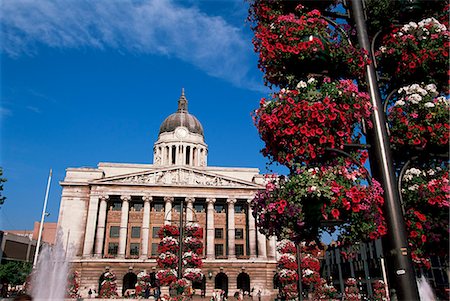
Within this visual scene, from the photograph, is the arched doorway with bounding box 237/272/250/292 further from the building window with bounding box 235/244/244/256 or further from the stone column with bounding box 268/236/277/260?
the stone column with bounding box 268/236/277/260

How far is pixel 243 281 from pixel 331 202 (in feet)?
179

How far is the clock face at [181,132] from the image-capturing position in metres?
72.8

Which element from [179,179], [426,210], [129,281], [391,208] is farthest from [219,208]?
[391,208]

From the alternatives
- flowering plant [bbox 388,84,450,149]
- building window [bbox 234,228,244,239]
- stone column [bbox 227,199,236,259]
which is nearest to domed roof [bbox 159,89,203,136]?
stone column [bbox 227,199,236,259]

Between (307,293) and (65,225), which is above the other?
(65,225)

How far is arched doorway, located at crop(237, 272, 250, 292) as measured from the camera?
55.2 meters

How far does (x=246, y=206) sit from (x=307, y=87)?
52.7 meters

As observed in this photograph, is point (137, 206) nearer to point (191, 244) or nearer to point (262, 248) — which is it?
point (262, 248)

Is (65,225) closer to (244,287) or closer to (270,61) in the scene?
(244,287)

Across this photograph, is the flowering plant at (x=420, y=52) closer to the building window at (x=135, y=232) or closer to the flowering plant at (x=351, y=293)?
the flowering plant at (x=351, y=293)

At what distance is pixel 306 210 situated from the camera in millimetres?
5262

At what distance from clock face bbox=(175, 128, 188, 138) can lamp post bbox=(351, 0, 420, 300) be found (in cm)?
6808

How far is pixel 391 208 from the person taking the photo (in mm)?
4582

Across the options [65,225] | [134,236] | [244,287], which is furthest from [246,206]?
[65,225]
